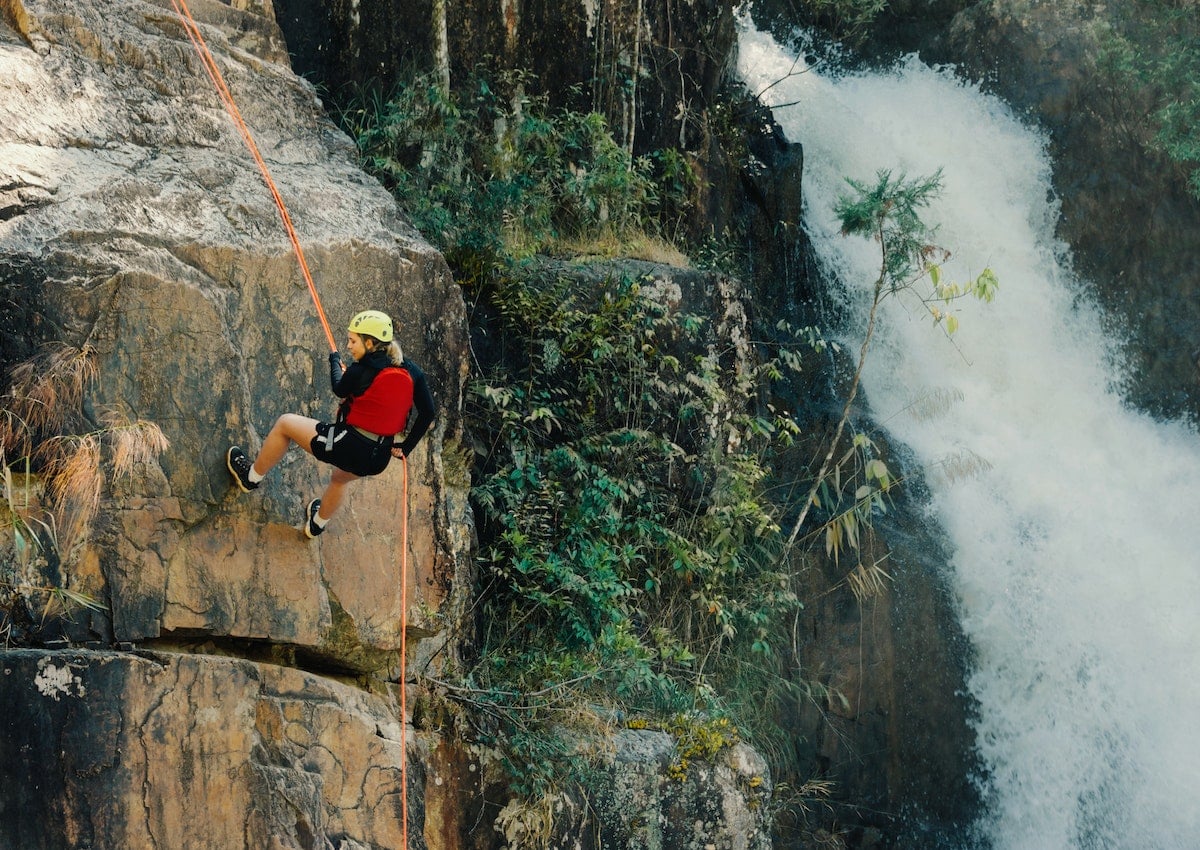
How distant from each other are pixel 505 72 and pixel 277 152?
10.4 ft

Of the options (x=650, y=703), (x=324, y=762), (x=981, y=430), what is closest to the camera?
(x=324, y=762)

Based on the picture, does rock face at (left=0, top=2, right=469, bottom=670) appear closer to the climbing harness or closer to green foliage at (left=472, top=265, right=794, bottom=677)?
the climbing harness

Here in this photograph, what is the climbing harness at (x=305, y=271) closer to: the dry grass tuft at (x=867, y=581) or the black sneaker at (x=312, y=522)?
the black sneaker at (x=312, y=522)

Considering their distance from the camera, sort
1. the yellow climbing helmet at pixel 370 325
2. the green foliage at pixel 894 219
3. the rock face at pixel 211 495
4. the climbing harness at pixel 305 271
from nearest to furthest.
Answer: the rock face at pixel 211 495
the yellow climbing helmet at pixel 370 325
the climbing harness at pixel 305 271
the green foliage at pixel 894 219

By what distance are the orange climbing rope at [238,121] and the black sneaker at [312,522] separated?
93 cm

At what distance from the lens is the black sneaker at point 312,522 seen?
6.28 meters

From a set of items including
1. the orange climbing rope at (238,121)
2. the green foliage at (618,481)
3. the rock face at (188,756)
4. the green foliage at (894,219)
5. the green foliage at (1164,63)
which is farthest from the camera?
the green foliage at (1164,63)

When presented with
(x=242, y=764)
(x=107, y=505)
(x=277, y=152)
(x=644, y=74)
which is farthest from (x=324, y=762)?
(x=644, y=74)

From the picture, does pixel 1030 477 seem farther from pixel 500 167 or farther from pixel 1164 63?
pixel 500 167

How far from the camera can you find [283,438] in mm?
5930

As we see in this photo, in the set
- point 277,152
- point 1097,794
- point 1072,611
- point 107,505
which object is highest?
point 277,152

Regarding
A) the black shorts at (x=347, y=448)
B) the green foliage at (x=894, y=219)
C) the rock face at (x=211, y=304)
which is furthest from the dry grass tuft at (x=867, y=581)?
the black shorts at (x=347, y=448)

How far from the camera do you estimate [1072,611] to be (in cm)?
1119

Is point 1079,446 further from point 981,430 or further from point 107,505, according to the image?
point 107,505
